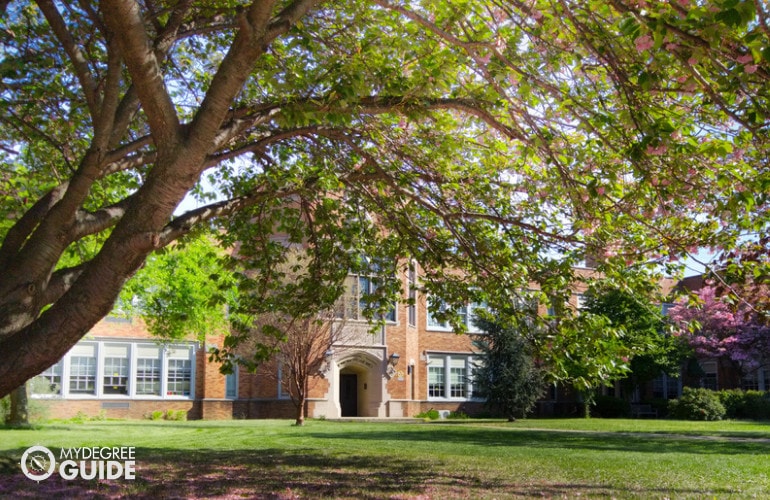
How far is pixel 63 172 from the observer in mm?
11133

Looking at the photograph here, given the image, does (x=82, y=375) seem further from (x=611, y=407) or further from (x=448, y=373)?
(x=611, y=407)

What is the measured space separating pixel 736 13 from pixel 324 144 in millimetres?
6635

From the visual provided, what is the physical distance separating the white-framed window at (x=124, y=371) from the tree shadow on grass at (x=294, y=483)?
729 inches

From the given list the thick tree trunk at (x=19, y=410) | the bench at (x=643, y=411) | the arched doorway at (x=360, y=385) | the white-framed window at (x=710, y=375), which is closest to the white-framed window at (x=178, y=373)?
the arched doorway at (x=360, y=385)

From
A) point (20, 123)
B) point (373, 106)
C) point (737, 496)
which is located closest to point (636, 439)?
point (737, 496)

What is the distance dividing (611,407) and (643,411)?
3.12 meters

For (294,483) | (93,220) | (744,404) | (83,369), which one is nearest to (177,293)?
(83,369)

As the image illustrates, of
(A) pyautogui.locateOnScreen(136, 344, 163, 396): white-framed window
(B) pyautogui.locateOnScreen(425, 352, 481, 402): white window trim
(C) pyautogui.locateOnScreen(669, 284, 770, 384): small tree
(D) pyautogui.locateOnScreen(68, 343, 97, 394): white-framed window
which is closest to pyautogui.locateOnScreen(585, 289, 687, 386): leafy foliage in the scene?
(C) pyautogui.locateOnScreen(669, 284, 770, 384): small tree

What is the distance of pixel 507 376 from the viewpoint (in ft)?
95.1

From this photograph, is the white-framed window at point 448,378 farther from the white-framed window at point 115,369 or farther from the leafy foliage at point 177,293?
the leafy foliage at point 177,293

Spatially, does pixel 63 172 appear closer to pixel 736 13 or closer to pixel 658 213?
pixel 658 213

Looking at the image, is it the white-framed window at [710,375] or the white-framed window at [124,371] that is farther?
the white-framed window at [710,375]

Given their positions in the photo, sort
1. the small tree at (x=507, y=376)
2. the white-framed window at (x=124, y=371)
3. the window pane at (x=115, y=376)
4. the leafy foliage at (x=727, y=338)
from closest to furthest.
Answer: the small tree at (x=507, y=376)
the white-framed window at (x=124, y=371)
the window pane at (x=115, y=376)
the leafy foliage at (x=727, y=338)

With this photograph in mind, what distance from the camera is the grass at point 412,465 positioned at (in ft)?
28.1
